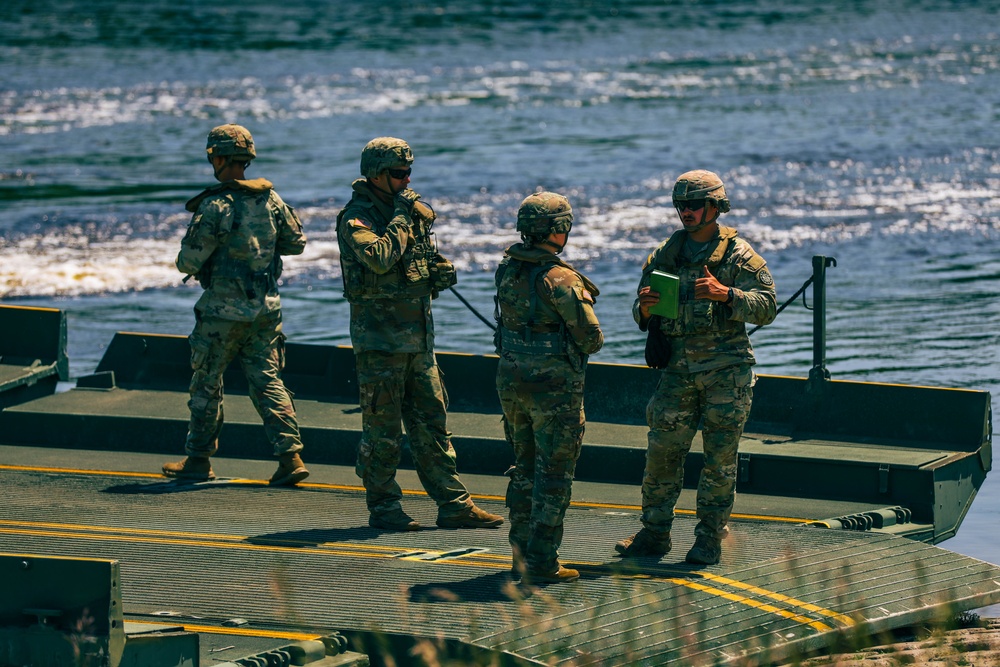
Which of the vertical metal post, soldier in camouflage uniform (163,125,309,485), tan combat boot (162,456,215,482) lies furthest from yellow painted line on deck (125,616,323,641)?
the vertical metal post

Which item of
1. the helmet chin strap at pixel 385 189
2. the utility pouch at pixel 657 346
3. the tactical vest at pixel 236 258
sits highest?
the helmet chin strap at pixel 385 189

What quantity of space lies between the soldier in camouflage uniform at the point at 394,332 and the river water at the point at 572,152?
3814 mm

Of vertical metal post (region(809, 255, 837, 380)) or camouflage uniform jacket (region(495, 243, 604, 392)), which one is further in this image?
vertical metal post (region(809, 255, 837, 380))

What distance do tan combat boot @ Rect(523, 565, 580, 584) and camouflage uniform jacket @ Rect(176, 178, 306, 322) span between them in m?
2.76

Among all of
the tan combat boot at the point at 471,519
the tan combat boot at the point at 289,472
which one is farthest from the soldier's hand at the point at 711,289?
the tan combat boot at the point at 289,472

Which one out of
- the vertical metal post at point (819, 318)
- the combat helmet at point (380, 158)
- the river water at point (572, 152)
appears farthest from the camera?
the river water at point (572, 152)

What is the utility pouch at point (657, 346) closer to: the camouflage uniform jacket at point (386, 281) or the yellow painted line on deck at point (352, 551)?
the yellow painted line on deck at point (352, 551)

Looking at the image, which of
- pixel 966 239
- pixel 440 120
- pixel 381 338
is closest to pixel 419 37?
pixel 440 120

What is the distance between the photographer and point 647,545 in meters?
8.72

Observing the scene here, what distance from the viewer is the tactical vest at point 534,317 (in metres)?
8.01

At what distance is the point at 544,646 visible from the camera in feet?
24.3

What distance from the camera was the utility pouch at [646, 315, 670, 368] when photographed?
27.5 ft

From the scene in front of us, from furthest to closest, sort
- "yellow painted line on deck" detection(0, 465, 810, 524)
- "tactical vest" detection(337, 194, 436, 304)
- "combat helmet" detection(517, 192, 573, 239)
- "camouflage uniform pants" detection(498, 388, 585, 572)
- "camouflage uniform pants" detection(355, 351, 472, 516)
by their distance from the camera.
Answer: "yellow painted line on deck" detection(0, 465, 810, 524) < "camouflage uniform pants" detection(355, 351, 472, 516) < "tactical vest" detection(337, 194, 436, 304) < "camouflage uniform pants" detection(498, 388, 585, 572) < "combat helmet" detection(517, 192, 573, 239)

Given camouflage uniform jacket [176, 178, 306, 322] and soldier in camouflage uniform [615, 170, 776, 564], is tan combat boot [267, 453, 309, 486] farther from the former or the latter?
soldier in camouflage uniform [615, 170, 776, 564]
